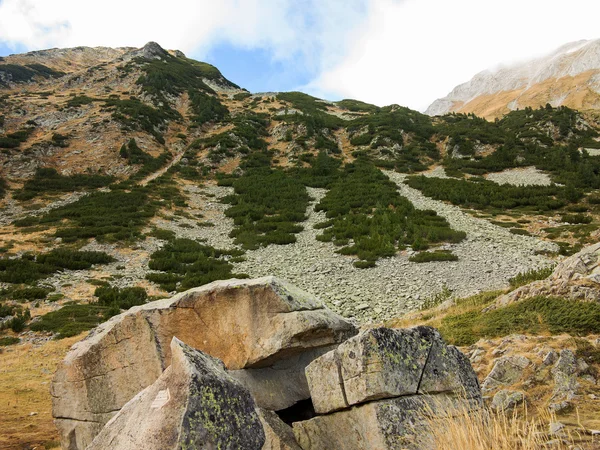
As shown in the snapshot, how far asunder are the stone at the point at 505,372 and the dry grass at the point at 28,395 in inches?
344

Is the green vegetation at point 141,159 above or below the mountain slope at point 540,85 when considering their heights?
below

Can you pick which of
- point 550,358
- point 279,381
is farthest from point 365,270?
point 550,358

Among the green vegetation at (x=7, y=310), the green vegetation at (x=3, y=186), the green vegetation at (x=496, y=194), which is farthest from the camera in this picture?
the green vegetation at (x=3, y=186)

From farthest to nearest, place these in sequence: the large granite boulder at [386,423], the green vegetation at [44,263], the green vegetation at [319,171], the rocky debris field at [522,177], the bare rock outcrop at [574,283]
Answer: the green vegetation at [319,171]
the rocky debris field at [522,177]
the green vegetation at [44,263]
the bare rock outcrop at [574,283]
the large granite boulder at [386,423]

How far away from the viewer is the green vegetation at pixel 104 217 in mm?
26141

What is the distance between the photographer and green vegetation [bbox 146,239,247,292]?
19734mm

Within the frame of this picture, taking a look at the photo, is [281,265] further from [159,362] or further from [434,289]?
[159,362]

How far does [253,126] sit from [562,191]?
4442 centimetres

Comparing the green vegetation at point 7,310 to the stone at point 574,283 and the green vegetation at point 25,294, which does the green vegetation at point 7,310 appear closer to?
the green vegetation at point 25,294

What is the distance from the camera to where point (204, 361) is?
14.3 ft

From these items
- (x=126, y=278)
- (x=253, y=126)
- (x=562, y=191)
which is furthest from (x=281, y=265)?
(x=253, y=126)

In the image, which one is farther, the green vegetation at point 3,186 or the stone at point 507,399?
the green vegetation at point 3,186

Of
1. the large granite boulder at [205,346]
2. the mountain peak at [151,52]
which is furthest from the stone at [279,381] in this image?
the mountain peak at [151,52]

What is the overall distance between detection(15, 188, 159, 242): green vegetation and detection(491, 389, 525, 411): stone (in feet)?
83.5
